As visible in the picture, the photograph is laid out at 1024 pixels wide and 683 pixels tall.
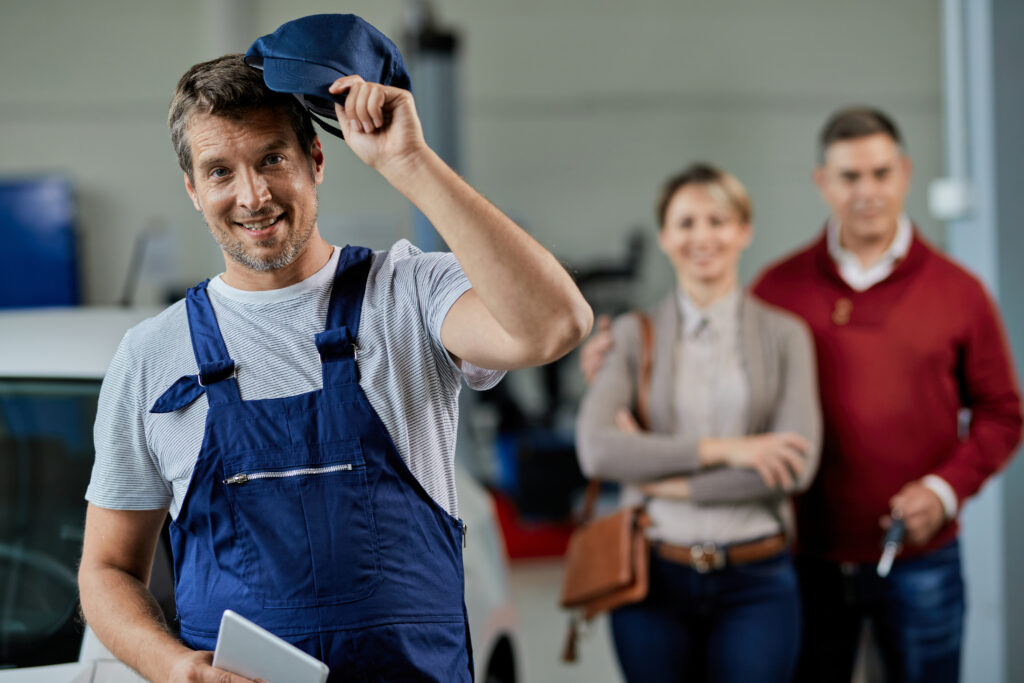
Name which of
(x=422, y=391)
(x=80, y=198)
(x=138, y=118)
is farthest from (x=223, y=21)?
(x=422, y=391)

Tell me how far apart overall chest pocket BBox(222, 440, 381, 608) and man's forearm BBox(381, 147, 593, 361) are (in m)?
0.24

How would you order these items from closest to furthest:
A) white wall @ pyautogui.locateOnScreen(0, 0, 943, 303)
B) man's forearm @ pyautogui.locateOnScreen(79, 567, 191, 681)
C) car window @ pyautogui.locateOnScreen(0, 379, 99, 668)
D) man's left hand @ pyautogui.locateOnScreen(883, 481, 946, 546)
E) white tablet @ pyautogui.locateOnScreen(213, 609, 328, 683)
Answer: white tablet @ pyautogui.locateOnScreen(213, 609, 328, 683), man's forearm @ pyautogui.locateOnScreen(79, 567, 191, 681), car window @ pyautogui.locateOnScreen(0, 379, 99, 668), man's left hand @ pyautogui.locateOnScreen(883, 481, 946, 546), white wall @ pyautogui.locateOnScreen(0, 0, 943, 303)

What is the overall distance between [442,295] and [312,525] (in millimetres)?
281

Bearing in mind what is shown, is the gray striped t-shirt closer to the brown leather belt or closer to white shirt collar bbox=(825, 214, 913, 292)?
the brown leather belt

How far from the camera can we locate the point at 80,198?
301 inches

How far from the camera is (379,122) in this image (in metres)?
0.88

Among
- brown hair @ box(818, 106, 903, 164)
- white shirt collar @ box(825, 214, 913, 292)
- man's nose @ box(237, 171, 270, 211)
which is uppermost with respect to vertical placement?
brown hair @ box(818, 106, 903, 164)

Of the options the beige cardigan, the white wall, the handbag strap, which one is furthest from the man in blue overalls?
the white wall

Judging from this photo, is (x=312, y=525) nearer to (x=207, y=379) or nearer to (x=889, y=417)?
(x=207, y=379)

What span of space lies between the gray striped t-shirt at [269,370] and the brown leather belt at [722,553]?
0.99 meters

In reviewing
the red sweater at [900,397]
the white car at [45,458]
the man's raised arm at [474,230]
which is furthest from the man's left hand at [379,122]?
the red sweater at [900,397]

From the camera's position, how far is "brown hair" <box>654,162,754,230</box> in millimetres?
2006

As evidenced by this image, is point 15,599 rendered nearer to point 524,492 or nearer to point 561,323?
point 561,323

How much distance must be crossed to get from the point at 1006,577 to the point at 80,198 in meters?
7.33
